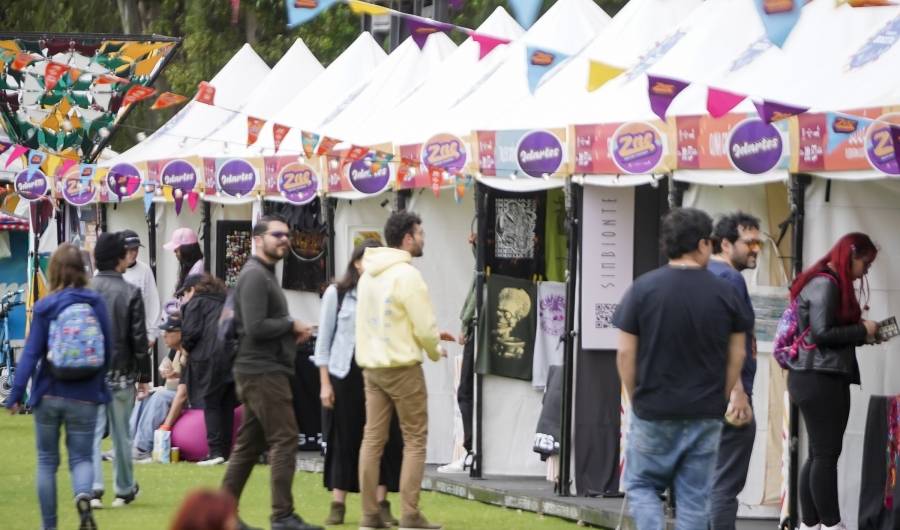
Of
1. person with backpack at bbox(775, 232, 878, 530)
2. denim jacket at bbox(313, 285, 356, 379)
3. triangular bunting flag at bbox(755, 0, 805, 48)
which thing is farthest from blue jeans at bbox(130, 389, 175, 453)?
triangular bunting flag at bbox(755, 0, 805, 48)

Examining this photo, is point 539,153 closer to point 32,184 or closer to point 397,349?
point 397,349

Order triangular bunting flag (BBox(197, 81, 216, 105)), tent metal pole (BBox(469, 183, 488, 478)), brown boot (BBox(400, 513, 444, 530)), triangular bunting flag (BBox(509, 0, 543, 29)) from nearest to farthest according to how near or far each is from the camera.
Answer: triangular bunting flag (BBox(509, 0, 543, 29)) → brown boot (BBox(400, 513, 444, 530)) → tent metal pole (BBox(469, 183, 488, 478)) → triangular bunting flag (BBox(197, 81, 216, 105))

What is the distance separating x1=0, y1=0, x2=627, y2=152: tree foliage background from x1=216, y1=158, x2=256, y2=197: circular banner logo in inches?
523

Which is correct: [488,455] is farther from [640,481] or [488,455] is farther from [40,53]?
[40,53]

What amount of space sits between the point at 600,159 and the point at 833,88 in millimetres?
1672

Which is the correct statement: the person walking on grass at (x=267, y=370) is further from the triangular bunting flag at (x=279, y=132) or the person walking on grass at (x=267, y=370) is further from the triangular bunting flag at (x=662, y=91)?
the triangular bunting flag at (x=279, y=132)

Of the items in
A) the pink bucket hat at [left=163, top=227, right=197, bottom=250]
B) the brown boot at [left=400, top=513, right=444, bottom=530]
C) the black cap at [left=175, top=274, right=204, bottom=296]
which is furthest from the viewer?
the pink bucket hat at [left=163, top=227, right=197, bottom=250]

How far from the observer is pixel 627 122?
8.86 m

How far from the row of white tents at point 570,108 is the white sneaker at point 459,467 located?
41 cm

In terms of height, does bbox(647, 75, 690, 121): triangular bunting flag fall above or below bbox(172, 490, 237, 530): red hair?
above

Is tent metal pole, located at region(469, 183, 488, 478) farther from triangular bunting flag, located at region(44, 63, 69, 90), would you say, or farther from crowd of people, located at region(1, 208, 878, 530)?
triangular bunting flag, located at region(44, 63, 69, 90)

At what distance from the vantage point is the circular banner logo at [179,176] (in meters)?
14.6

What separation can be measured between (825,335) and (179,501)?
15.7 feet

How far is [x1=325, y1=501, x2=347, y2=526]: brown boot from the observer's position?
894cm
